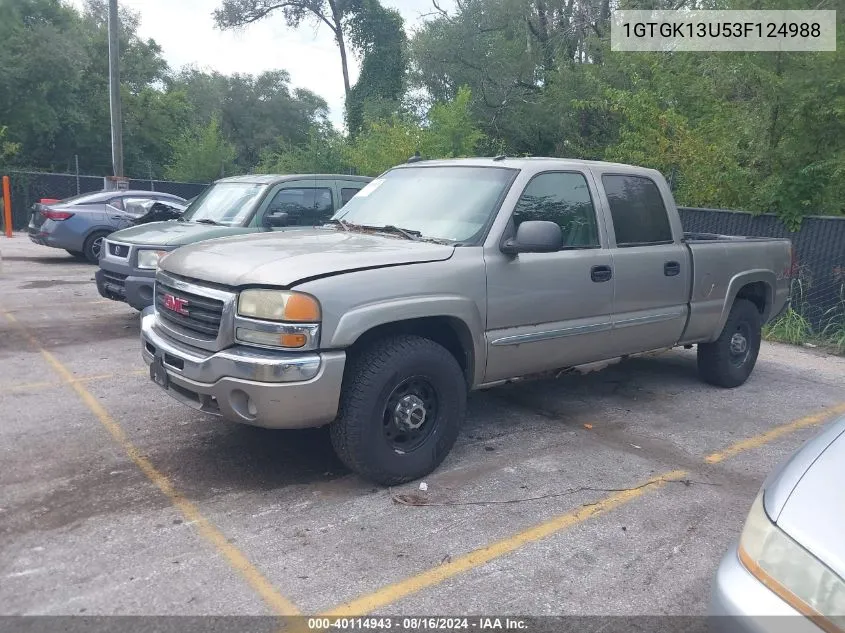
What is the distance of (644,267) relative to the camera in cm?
548

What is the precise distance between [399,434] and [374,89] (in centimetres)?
2891

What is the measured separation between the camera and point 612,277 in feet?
17.2

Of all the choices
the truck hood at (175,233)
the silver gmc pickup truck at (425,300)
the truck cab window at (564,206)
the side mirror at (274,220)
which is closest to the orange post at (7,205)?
the truck hood at (175,233)

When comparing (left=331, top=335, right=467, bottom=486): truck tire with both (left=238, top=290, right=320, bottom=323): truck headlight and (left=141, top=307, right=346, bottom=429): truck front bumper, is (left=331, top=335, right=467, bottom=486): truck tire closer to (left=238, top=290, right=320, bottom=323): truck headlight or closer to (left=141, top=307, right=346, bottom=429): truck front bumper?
(left=141, top=307, right=346, bottom=429): truck front bumper

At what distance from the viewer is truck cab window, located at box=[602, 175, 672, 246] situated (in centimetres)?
546

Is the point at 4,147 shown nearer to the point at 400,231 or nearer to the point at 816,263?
the point at 400,231

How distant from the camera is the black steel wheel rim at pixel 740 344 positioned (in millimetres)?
6629

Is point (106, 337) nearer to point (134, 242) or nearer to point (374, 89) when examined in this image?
point (134, 242)

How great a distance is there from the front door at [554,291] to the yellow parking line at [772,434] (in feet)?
3.40

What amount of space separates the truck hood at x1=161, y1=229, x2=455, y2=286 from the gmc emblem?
0.15 metres

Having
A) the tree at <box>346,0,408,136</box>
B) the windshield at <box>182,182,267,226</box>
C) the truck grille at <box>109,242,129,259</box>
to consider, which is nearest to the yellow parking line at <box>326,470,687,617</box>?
the windshield at <box>182,182,267,226</box>

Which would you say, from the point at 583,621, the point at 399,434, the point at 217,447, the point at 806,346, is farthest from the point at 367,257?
the point at 806,346

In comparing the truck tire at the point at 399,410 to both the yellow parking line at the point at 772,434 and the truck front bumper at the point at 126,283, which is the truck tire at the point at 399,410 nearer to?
the yellow parking line at the point at 772,434

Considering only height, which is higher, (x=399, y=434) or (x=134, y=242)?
(x=134, y=242)
